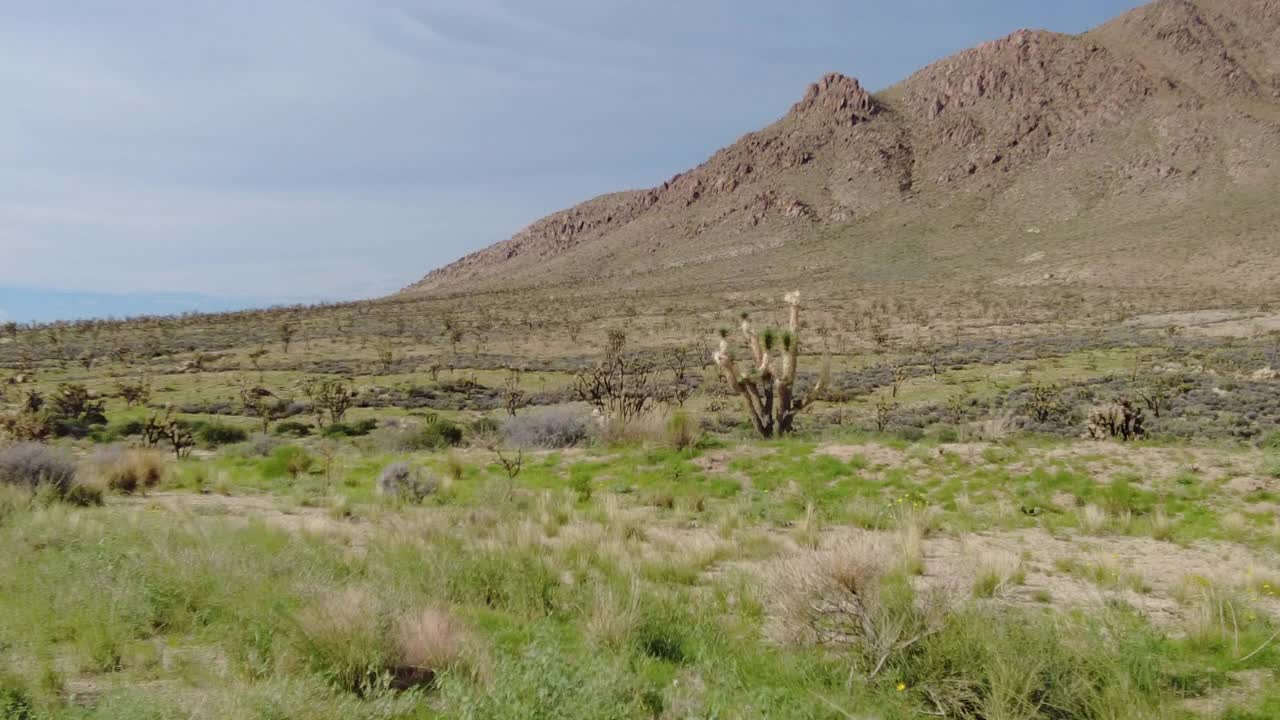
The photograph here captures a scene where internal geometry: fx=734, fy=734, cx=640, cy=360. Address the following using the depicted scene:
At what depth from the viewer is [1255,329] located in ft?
144

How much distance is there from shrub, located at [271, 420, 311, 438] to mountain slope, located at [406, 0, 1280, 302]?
67.3m

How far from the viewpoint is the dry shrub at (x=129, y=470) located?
13.2 m

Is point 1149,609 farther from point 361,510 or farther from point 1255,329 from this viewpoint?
point 1255,329

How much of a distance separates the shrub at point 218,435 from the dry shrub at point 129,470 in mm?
9063

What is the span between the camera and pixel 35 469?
38.0 feet

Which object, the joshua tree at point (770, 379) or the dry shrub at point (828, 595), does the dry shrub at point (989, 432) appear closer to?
the joshua tree at point (770, 379)

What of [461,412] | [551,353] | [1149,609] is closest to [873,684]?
[1149,609]

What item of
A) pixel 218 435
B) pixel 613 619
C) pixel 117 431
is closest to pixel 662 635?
pixel 613 619

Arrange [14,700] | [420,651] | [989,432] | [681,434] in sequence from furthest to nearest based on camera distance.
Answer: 1. [989,432]
2. [681,434]
3. [420,651]
4. [14,700]

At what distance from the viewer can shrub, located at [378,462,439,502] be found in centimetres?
1253

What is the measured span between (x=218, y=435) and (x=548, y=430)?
11886 millimetres

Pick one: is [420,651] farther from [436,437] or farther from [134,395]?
[134,395]

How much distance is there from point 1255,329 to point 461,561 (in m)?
53.4

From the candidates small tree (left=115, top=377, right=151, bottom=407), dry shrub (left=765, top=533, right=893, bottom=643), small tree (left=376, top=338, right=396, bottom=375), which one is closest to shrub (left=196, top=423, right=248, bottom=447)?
small tree (left=115, top=377, right=151, bottom=407)
